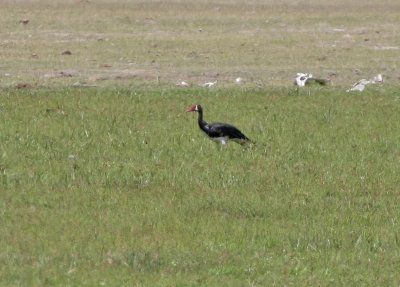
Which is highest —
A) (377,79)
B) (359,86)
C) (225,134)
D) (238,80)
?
(225,134)

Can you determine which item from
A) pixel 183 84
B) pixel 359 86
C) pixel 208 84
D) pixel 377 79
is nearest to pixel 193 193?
pixel 359 86

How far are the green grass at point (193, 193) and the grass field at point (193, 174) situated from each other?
0.08 ft

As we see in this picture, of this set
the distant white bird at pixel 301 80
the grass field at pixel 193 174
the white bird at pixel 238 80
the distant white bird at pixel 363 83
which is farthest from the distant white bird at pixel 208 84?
the distant white bird at pixel 363 83

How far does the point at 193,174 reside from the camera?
Result: 13.5m

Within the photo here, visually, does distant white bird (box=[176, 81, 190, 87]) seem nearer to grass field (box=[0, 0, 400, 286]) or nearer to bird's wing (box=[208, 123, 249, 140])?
grass field (box=[0, 0, 400, 286])

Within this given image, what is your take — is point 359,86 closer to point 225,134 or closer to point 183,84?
point 183,84

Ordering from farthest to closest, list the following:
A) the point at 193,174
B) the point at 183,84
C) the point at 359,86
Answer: the point at 183,84, the point at 359,86, the point at 193,174

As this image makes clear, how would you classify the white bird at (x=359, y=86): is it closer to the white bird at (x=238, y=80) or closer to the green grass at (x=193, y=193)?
the green grass at (x=193, y=193)

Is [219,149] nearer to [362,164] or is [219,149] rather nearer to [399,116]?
[362,164]

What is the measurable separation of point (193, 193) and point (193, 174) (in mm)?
968

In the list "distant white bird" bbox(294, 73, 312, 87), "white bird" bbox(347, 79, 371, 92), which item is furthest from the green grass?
"distant white bird" bbox(294, 73, 312, 87)

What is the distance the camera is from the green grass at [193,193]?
9695 mm

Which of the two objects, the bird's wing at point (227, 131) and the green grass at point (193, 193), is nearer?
the green grass at point (193, 193)

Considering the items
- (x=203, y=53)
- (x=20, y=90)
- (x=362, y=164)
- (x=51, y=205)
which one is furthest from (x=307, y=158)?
(x=203, y=53)
